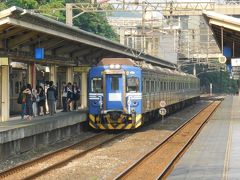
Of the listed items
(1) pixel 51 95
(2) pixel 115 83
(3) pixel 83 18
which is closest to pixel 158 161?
(2) pixel 115 83

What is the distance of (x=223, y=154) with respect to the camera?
615 inches

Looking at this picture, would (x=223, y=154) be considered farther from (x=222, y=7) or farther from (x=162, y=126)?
(x=222, y=7)

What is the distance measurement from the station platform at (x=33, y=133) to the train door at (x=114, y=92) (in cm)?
145

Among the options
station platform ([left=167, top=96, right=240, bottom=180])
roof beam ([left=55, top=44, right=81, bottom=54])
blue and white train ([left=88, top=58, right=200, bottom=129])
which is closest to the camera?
station platform ([left=167, top=96, right=240, bottom=180])

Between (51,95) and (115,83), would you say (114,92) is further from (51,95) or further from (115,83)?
(51,95)

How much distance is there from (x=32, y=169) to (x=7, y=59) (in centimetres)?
603

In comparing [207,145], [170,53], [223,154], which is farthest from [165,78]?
[170,53]

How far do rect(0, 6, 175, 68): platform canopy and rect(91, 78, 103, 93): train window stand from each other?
199cm

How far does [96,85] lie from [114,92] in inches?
35.0

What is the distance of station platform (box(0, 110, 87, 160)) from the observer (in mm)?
16594

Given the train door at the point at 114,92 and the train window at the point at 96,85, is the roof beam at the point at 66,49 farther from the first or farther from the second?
the train door at the point at 114,92

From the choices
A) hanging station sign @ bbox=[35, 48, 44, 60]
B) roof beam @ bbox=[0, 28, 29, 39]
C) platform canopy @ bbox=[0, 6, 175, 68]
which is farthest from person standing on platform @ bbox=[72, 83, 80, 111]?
roof beam @ bbox=[0, 28, 29, 39]

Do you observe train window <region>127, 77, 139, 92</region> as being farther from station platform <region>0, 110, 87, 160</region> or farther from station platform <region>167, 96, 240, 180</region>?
station platform <region>167, 96, 240, 180</region>

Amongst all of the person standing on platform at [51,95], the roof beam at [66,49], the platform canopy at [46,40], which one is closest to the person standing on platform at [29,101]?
the platform canopy at [46,40]
